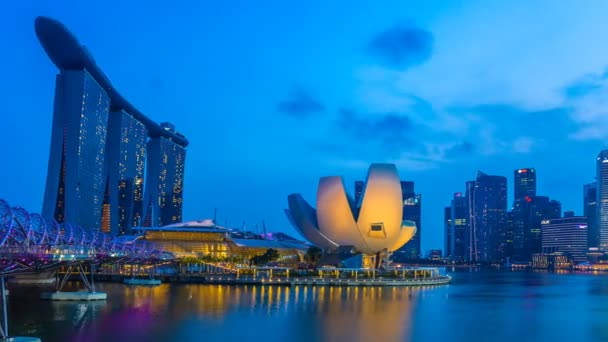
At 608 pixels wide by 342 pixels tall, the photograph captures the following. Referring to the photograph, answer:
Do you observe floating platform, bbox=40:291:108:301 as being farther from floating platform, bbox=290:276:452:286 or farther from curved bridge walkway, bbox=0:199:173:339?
floating platform, bbox=290:276:452:286

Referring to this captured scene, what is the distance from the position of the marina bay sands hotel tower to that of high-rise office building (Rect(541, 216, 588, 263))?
105 m

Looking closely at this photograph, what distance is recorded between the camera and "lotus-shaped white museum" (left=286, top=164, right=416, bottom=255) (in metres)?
57.6

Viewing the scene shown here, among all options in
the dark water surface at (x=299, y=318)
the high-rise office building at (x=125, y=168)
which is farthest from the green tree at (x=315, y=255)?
the high-rise office building at (x=125, y=168)

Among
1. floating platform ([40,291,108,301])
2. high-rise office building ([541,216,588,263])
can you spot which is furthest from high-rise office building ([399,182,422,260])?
floating platform ([40,291,108,301])

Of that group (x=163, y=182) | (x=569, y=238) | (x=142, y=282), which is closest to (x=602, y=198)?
(x=569, y=238)

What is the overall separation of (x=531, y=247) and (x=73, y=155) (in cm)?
14319

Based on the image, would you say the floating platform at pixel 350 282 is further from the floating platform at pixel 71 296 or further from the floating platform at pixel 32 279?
the floating platform at pixel 71 296

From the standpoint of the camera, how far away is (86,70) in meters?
76.1

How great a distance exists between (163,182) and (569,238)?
10436 centimetres

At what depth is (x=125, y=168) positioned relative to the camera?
343 feet

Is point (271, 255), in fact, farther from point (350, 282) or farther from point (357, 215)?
point (350, 282)

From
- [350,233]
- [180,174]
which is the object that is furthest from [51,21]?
[180,174]

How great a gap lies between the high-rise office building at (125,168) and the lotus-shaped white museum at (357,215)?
152ft

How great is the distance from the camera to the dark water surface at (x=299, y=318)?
2155cm
